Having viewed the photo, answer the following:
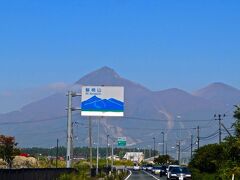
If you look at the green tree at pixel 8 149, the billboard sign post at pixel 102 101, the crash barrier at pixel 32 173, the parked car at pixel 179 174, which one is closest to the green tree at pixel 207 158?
the parked car at pixel 179 174

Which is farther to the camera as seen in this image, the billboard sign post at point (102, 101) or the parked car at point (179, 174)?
the billboard sign post at point (102, 101)

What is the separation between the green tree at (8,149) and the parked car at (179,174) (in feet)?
129

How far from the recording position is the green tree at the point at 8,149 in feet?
333

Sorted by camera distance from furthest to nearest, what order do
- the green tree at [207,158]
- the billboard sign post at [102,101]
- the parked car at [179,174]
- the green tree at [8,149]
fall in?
the green tree at [8,149] < the green tree at [207,158] < the billboard sign post at [102,101] < the parked car at [179,174]

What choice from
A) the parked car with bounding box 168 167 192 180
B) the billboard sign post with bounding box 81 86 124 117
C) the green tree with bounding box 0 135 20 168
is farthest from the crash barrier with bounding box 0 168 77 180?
the green tree with bounding box 0 135 20 168

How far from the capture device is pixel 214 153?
64000 mm

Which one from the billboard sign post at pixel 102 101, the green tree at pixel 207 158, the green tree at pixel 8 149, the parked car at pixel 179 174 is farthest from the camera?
the green tree at pixel 8 149

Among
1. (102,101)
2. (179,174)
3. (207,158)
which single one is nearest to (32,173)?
(102,101)

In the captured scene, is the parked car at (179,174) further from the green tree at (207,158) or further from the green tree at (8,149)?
the green tree at (8,149)

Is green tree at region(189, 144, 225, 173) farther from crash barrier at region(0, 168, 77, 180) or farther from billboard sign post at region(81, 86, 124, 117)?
crash barrier at region(0, 168, 77, 180)

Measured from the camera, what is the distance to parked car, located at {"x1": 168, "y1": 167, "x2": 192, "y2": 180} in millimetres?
59156

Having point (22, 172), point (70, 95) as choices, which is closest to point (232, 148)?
point (22, 172)

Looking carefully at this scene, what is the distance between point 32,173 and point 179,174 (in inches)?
1028

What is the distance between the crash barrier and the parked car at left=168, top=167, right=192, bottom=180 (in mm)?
12723
